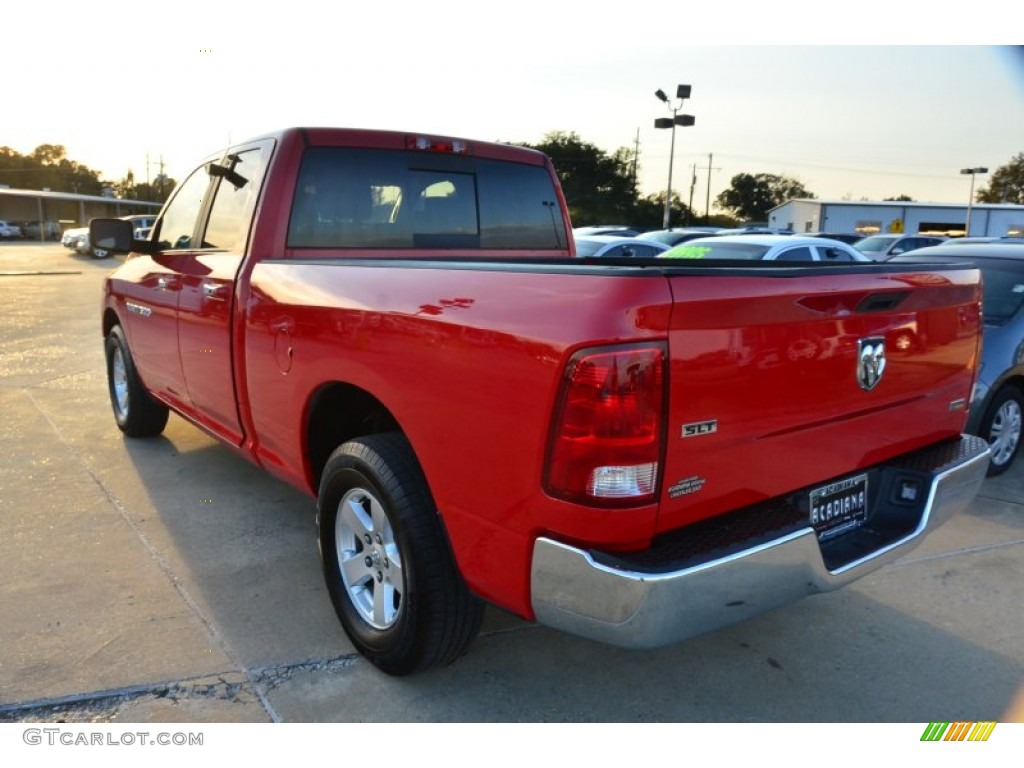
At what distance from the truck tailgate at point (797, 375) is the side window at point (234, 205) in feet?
7.91

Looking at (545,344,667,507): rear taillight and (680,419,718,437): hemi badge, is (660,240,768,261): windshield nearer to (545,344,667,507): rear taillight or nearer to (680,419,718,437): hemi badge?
(680,419,718,437): hemi badge

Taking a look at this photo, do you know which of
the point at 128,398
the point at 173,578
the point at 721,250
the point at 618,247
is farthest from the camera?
the point at 618,247

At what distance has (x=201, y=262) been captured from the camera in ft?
12.6

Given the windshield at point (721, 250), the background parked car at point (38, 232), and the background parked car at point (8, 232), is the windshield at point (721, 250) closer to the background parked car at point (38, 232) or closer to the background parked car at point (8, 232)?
the background parked car at point (8, 232)

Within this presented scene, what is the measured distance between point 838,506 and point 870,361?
1.61 feet

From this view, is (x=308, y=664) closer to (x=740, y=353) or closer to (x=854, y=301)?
(x=740, y=353)

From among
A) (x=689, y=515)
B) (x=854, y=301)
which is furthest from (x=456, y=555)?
(x=854, y=301)

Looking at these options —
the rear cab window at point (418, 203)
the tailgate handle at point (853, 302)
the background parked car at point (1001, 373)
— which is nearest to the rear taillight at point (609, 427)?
the tailgate handle at point (853, 302)

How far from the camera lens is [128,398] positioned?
17.5 feet

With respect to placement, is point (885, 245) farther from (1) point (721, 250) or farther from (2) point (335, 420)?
(2) point (335, 420)

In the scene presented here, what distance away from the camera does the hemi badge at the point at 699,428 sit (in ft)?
A: 6.36

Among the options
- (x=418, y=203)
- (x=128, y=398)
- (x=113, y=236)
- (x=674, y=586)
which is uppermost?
(x=418, y=203)

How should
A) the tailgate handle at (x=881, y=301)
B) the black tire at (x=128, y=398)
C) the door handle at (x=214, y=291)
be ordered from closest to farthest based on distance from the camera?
the tailgate handle at (x=881, y=301) → the door handle at (x=214, y=291) → the black tire at (x=128, y=398)

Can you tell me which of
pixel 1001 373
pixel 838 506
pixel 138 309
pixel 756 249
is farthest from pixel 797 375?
pixel 756 249
